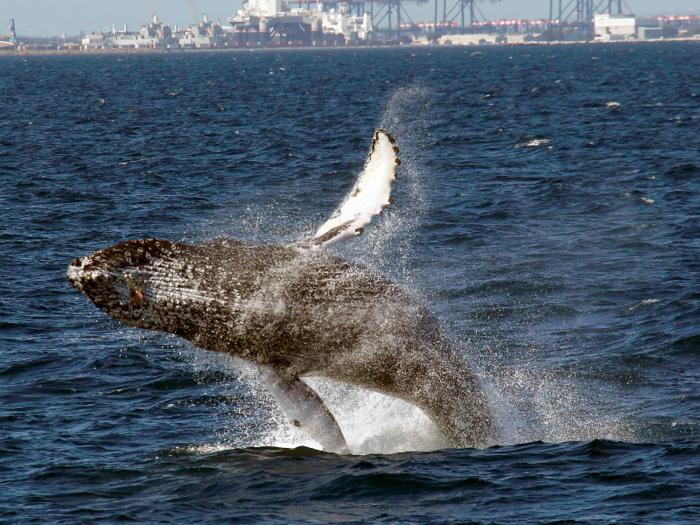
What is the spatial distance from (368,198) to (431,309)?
7425 mm

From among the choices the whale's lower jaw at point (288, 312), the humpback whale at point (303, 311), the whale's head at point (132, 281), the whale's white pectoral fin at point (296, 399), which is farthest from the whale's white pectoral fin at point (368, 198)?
the whale's head at point (132, 281)

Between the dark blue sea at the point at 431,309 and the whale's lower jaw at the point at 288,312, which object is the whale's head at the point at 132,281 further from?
the dark blue sea at the point at 431,309

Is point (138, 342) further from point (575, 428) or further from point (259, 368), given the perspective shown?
point (575, 428)

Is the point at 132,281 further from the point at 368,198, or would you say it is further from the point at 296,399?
the point at 368,198

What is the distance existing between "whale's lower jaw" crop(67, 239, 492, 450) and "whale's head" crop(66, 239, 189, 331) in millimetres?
11

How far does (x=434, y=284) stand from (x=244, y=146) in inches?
1128

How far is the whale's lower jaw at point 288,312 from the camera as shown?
9.46 m

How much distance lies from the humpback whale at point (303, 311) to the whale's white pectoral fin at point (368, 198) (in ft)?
0.05

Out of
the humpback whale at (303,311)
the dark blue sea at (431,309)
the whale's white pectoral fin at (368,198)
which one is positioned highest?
the whale's white pectoral fin at (368,198)

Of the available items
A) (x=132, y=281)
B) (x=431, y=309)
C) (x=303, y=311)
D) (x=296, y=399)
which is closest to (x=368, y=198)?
(x=303, y=311)

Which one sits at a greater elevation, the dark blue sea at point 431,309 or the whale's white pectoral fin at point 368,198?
the whale's white pectoral fin at point 368,198

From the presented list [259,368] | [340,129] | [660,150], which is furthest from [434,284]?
[340,129]

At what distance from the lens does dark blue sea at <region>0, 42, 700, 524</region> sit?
1052cm

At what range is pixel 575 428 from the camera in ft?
42.0
